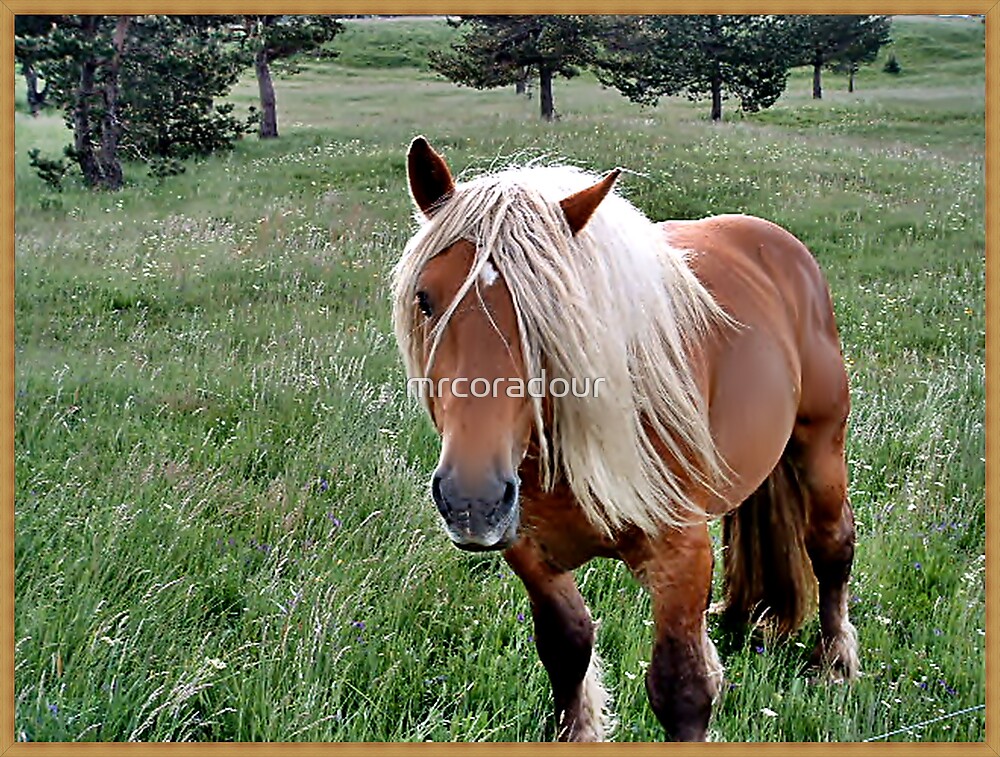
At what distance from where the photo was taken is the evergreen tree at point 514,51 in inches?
344

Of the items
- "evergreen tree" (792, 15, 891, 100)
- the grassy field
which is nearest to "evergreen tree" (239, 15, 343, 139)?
the grassy field

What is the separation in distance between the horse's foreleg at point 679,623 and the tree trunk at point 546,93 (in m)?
8.52

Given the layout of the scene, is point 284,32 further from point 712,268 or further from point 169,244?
point 712,268

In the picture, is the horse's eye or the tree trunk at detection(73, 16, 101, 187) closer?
the horse's eye

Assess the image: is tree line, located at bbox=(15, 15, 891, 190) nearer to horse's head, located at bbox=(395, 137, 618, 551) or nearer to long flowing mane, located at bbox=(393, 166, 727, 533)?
long flowing mane, located at bbox=(393, 166, 727, 533)

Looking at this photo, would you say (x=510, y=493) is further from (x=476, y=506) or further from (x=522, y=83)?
(x=522, y=83)

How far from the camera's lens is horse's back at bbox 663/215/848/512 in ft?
8.11

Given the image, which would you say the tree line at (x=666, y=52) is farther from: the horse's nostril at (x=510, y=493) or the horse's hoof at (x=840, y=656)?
the horse's nostril at (x=510, y=493)

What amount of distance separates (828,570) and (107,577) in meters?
2.68

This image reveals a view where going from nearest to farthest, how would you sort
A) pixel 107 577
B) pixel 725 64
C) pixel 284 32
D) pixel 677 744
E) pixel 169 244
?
pixel 677 744 → pixel 107 577 → pixel 169 244 → pixel 284 32 → pixel 725 64

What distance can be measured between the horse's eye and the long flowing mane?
6cm

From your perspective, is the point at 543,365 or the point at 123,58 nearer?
the point at 543,365

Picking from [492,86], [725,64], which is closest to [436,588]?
[492,86]

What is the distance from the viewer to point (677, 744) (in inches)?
90.7
